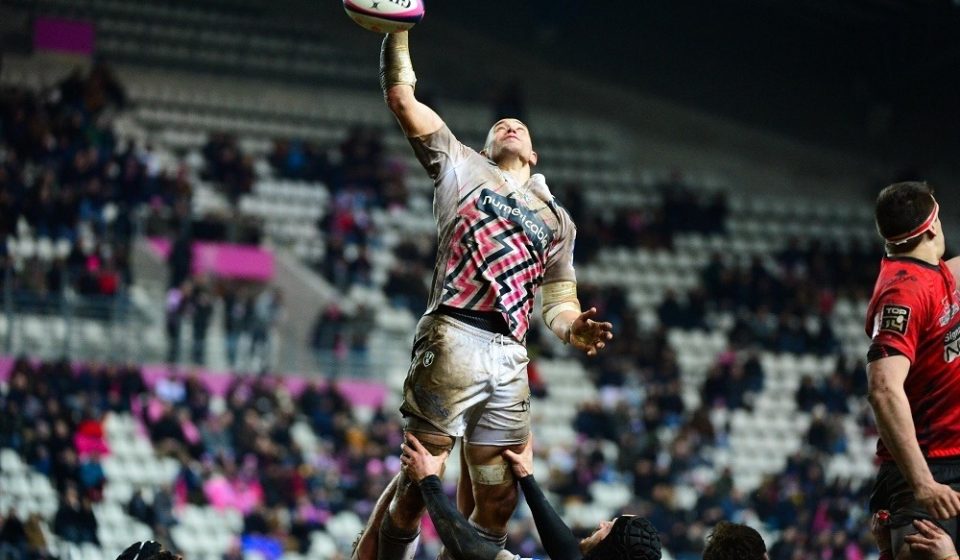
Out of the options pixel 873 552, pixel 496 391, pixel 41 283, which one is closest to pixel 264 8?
pixel 41 283

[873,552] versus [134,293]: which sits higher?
[134,293]

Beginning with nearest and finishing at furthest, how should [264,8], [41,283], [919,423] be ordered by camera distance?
[919,423] → [41,283] → [264,8]

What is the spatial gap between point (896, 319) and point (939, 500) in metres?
0.82

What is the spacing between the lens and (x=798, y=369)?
25.2 m

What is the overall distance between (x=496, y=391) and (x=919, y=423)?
2.04 meters

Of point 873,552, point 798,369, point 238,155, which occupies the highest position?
point 238,155

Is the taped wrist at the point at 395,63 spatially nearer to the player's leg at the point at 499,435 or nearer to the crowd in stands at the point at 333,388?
the player's leg at the point at 499,435

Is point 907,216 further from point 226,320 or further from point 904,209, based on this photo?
point 226,320

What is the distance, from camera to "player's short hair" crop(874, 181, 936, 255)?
6.46 meters

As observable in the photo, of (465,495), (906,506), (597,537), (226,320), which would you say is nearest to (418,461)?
(465,495)

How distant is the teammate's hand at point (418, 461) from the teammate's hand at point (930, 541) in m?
2.23

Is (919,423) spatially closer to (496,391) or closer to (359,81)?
(496,391)

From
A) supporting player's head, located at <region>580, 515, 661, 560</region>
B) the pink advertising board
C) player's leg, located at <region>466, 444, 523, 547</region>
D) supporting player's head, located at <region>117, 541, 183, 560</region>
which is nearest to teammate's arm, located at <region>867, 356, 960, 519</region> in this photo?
supporting player's head, located at <region>580, 515, 661, 560</region>

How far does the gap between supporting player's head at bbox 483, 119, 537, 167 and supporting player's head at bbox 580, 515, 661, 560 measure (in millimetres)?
2226
